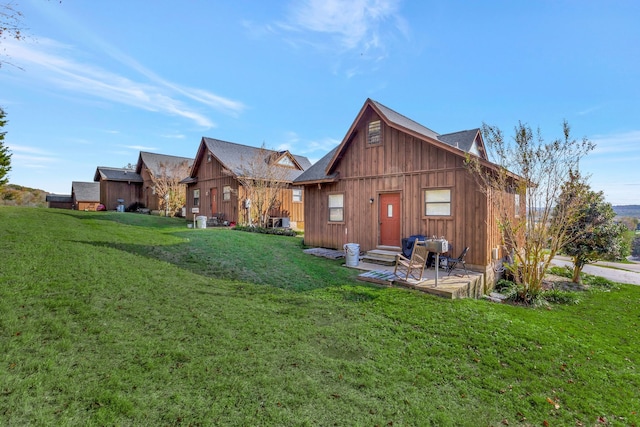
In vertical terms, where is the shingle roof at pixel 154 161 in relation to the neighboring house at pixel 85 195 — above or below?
above

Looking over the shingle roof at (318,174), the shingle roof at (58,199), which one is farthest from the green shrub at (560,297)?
the shingle roof at (58,199)

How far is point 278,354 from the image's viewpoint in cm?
371

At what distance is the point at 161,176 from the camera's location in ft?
85.7

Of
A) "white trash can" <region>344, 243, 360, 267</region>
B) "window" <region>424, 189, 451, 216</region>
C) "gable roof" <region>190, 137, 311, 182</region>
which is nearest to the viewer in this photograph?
"window" <region>424, 189, 451, 216</region>

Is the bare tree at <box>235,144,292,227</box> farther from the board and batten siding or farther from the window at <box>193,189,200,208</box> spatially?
the board and batten siding

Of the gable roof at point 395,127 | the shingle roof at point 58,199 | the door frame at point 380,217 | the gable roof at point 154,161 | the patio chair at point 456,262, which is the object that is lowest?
the patio chair at point 456,262

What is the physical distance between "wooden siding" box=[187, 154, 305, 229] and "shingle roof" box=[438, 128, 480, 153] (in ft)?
31.2

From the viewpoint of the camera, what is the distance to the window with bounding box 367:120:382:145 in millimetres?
10465

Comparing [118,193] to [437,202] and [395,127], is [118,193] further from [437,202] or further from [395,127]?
[437,202]

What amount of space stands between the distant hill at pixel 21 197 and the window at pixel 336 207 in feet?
124

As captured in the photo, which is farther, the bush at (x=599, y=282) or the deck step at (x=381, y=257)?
the bush at (x=599, y=282)

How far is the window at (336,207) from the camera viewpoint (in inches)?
460

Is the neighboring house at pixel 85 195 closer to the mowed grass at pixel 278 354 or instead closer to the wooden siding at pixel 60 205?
the wooden siding at pixel 60 205

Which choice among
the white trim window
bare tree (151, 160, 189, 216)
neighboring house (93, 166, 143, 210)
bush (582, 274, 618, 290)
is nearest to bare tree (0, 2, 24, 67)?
the white trim window
